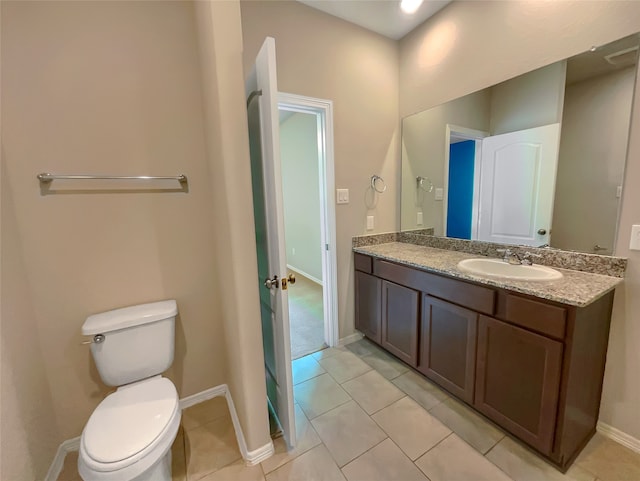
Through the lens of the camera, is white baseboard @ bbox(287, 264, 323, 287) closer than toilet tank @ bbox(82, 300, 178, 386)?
No

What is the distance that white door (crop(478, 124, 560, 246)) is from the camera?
1.64 meters

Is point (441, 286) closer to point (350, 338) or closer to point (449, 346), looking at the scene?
point (449, 346)

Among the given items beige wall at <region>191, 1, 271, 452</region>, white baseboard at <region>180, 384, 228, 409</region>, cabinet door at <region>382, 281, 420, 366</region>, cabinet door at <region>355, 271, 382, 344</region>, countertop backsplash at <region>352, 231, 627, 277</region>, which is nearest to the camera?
beige wall at <region>191, 1, 271, 452</region>

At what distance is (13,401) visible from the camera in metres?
1.14

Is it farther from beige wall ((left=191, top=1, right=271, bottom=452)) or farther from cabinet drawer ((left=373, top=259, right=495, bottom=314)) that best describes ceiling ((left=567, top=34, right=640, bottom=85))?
beige wall ((left=191, top=1, right=271, bottom=452))

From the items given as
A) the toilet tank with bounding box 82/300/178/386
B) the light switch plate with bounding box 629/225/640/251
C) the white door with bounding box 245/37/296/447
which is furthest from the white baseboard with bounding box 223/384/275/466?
the light switch plate with bounding box 629/225/640/251

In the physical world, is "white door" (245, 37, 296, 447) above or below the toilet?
above

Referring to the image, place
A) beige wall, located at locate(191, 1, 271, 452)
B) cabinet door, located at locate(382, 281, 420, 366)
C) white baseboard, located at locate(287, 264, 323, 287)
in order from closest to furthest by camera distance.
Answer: beige wall, located at locate(191, 1, 271, 452), cabinet door, located at locate(382, 281, 420, 366), white baseboard, located at locate(287, 264, 323, 287)

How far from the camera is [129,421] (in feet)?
3.80

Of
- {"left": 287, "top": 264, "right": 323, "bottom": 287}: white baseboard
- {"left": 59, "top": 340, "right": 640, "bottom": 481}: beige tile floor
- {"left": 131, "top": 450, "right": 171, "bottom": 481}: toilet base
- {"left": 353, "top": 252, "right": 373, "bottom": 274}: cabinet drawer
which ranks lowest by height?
{"left": 59, "top": 340, "right": 640, "bottom": 481}: beige tile floor

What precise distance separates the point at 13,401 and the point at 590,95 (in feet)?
10.2

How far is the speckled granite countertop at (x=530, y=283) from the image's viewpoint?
1.16 meters

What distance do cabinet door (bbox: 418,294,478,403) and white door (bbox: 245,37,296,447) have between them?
3.24ft

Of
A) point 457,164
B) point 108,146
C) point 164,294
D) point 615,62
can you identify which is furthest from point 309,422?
point 615,62
